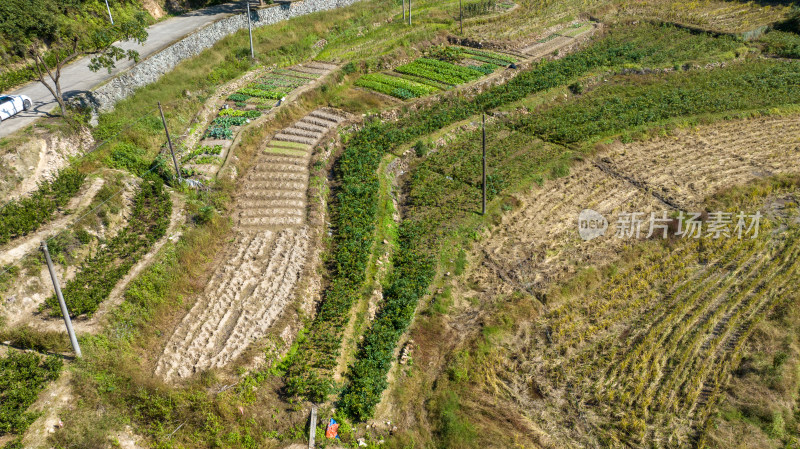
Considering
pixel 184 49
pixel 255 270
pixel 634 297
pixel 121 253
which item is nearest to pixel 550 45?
pixel 184 49

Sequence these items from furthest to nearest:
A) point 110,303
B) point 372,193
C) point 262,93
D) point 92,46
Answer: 1. point 262,93
2. point 92,46
3. point 372,193
4. point 110,303

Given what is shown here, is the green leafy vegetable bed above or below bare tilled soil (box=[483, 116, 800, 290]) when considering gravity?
above

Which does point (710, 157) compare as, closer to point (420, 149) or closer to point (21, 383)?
point (420, 149)

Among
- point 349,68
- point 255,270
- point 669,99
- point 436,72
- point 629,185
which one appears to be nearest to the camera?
point 255,270

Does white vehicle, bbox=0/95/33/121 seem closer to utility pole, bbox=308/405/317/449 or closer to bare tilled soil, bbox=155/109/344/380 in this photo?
bare tilled soil, bbox=155/109/344/380

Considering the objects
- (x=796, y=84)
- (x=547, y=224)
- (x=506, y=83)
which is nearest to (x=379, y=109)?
(x=506, y=83)

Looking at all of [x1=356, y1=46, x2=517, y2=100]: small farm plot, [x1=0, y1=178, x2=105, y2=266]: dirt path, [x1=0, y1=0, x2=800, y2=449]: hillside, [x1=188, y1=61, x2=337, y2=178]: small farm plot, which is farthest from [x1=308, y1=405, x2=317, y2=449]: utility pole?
[x1=356, y1=46, x2=517, y2=100]: small farm plot

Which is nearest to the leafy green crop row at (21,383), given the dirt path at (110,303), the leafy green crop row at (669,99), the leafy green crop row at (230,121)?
the dirt path at (110,303)
